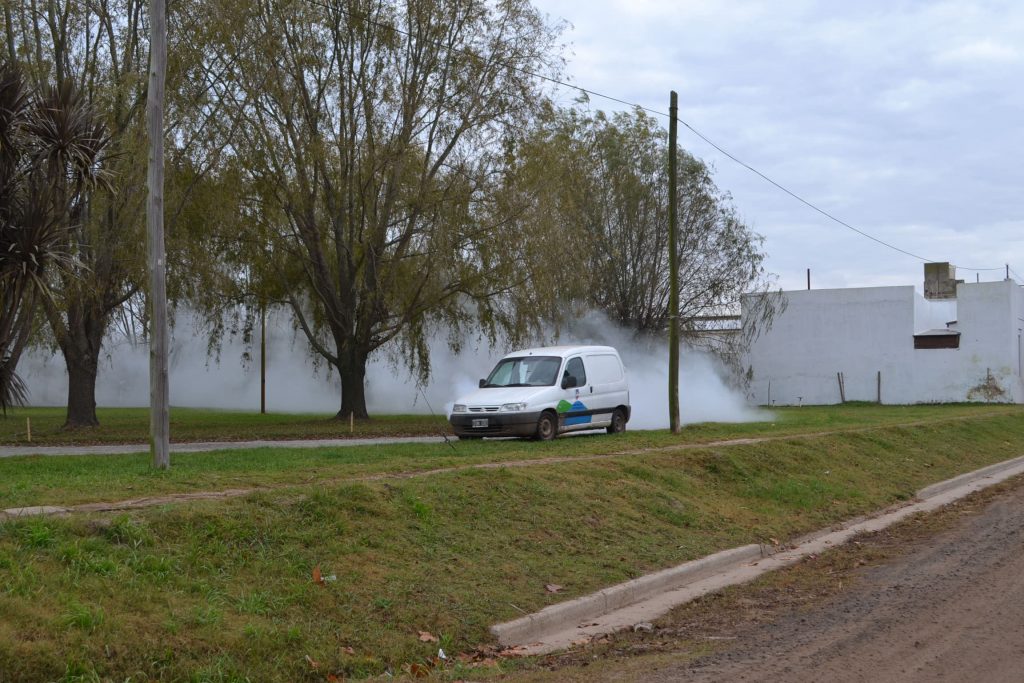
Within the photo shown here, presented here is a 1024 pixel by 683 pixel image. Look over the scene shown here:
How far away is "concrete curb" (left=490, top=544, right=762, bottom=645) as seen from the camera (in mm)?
7316

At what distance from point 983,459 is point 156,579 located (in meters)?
20.5

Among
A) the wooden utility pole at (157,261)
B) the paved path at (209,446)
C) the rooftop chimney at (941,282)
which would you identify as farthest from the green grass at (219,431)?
the rooftop chimney at (941,282)

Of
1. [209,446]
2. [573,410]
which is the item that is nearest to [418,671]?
[573,410]

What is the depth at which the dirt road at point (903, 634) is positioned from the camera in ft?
19.8

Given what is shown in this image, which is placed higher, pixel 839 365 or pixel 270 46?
pixel 270 46

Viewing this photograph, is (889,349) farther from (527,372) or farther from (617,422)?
(527,372)

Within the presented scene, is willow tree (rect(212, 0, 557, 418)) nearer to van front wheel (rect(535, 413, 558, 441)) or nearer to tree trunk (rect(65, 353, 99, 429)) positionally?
tree trunk (rect(65, 353, 99, 429))

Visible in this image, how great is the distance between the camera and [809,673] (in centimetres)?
605

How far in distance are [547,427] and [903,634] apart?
12.6 meters

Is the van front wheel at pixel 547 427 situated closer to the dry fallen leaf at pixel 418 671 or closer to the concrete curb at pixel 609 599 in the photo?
the concrete curb at pixel 609 599

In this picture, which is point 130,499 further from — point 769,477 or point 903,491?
point 903,491

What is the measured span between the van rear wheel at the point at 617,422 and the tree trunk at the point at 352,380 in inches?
452

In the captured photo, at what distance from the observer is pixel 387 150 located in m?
28.1

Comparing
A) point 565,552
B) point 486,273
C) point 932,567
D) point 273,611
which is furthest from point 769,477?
point 486,273
